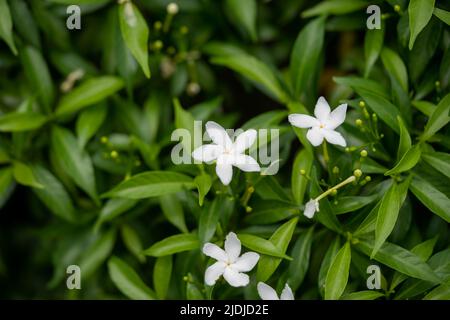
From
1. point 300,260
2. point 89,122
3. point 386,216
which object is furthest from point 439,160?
point 89,122

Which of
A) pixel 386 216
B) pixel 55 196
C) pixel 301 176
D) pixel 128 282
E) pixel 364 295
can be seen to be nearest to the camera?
pixel 386 216

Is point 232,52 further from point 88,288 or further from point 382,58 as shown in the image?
point 88,288

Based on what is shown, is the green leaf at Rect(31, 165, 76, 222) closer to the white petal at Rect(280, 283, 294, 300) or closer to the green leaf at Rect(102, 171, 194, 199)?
the green leaf at Rect(102, 171, 194, 199)

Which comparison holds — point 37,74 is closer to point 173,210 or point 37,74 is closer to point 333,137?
point 173,210

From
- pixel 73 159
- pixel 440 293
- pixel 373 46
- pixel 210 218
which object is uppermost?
pixel 373 46

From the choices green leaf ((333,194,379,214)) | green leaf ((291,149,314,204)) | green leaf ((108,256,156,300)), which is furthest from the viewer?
green leaf ((108,256,156,300))

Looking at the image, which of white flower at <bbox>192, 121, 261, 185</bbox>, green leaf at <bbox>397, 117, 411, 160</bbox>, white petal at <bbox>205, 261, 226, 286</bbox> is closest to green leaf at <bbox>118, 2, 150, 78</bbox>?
white flower at <bbox>192, 121, 261, 185</bbox>
